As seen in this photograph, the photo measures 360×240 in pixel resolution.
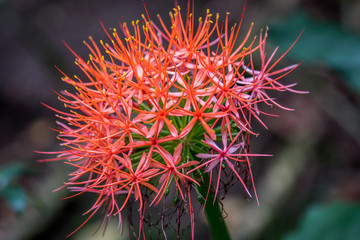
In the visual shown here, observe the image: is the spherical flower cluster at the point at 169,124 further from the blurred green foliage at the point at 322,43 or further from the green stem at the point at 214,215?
the blurred green foliage at the point at 322,43

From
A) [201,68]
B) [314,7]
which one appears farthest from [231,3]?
[201,68]

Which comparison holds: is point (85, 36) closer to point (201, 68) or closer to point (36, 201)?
point (36, 201)

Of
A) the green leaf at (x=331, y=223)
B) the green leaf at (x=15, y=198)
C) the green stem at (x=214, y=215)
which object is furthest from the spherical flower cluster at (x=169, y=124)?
the green leaf at (x=331, y=223)

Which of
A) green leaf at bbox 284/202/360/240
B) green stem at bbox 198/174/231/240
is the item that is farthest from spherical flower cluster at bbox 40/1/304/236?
green leaf at bbox 284/202/360/240

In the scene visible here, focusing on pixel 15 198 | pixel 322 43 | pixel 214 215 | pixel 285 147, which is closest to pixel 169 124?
pixel 214 215

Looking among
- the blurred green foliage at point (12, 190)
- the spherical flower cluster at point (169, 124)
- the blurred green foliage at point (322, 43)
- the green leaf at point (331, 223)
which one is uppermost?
the blurred green foliage at point (322, 43)

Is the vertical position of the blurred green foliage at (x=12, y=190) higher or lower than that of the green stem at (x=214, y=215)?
higher

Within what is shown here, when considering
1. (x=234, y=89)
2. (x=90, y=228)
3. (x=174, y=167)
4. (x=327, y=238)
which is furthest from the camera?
(x=90, y=228)
